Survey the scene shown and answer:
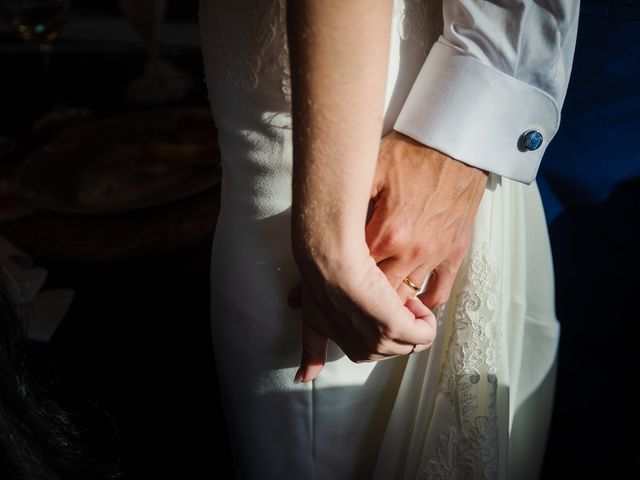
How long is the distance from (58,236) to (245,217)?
54cm

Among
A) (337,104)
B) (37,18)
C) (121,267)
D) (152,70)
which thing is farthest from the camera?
(152,70)

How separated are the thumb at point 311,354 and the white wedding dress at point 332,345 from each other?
27 millimetres

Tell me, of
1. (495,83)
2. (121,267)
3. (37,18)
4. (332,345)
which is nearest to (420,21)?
(495,83)

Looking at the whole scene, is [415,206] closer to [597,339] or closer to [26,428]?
[26,428]

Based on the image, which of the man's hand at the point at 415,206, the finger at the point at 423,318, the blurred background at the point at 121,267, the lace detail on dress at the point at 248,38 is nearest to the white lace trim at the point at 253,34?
the lace detail on dress at the point at 248,38

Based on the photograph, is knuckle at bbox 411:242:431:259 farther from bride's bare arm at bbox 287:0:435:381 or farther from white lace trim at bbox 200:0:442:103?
white lace trim at bbox 200:0:442:103

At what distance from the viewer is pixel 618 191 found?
862mm

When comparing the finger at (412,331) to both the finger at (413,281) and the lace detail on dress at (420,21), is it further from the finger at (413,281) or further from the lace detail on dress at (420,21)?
the lace detail on dress at (420,21)

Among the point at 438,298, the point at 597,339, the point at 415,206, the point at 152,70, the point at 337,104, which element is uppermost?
the point at 337,104

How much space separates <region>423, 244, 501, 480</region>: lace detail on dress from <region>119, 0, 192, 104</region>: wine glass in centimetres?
105

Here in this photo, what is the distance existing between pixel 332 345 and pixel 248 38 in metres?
0.32

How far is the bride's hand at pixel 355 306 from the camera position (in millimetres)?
510

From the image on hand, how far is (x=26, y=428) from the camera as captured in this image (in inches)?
20.2

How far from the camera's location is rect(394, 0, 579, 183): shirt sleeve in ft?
1.71
